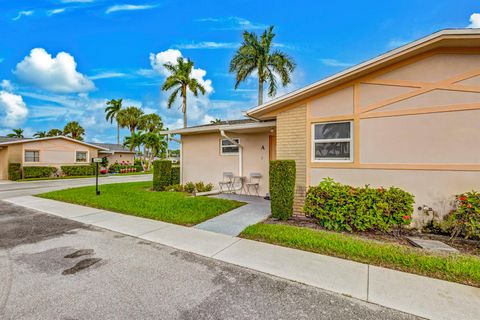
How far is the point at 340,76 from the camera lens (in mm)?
5633

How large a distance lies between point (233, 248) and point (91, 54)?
1975 centimetres

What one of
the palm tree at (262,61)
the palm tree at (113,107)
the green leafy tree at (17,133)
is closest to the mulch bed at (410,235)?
the palm tree at (262,61)

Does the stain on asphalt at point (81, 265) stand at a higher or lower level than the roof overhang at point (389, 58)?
lower

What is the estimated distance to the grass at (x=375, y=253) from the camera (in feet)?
10.3

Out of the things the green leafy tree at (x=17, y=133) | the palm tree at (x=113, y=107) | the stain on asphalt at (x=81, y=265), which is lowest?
the stain on asphalt at (x=81, y=265)

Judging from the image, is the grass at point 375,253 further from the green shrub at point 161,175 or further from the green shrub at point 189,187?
the green shrub at point 161,175

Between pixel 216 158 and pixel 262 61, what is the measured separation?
9.97m

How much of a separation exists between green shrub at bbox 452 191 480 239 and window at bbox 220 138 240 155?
7.59m

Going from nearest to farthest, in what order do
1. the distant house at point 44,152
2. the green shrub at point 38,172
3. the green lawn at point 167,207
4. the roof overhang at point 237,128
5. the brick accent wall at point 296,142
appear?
the green lawn at point 167,207
the brick accent wall at point 296,142
the roof overhang at point 237,128
the green shrub at point 38,172
the distant house at point 44,152

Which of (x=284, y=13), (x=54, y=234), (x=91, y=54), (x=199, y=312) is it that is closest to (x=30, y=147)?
(x=91, y=54)

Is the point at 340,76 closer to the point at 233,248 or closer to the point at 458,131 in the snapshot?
the point at 458,131

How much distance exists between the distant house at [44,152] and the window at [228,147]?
2000 centimetres

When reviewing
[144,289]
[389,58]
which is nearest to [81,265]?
[144,289]

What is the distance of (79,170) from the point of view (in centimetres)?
2242
